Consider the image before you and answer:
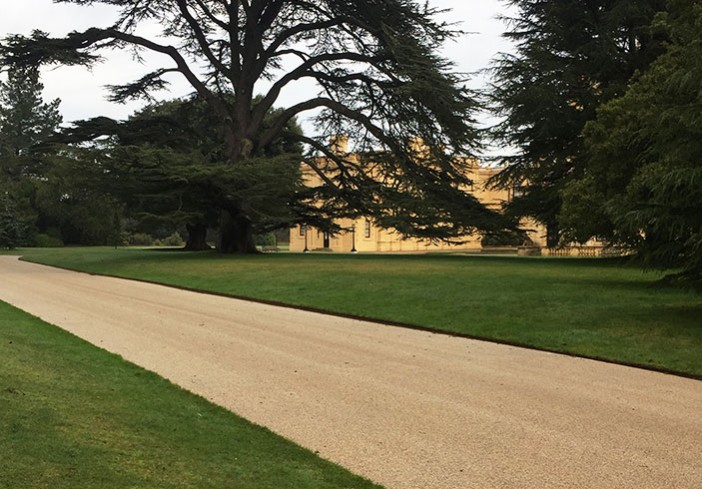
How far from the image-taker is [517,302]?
12.4m

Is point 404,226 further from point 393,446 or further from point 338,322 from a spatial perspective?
point 393,446

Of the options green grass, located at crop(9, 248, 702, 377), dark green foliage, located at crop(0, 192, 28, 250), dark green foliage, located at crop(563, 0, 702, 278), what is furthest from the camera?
dark green foliage, located at crop(0, 192, 28, 250)

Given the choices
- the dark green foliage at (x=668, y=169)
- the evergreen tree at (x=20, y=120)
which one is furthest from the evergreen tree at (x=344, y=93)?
the evergreen tree at (x=20, y=120)

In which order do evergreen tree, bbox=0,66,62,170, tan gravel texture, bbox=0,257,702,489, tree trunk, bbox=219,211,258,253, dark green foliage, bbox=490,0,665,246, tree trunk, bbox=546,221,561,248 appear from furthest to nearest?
1. evergreen tree, bbox=0,66,62,170
2. tree trunk, bbox=219,211,258,253
3. tree trunk, bbox=546,221,561,248
4. dark green foliage, bbox=490,0,665,246
5. tan gravel texture, bbox=0,257,702,489

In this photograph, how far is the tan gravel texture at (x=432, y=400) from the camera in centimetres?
443

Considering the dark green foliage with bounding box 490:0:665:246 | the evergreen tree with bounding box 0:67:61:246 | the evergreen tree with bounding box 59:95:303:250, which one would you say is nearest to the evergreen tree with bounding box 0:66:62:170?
the evergreen tree with bounding box 0:67:61:246

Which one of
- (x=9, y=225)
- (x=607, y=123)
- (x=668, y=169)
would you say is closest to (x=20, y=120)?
(x=9, y=225)

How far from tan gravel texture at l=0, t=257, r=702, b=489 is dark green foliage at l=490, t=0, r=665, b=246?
665 inches

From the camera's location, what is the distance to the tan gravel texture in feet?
14.5

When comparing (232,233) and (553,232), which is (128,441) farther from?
(232,233)

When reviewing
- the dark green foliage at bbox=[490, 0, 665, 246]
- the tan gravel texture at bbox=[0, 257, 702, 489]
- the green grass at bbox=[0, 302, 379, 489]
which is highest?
Result: the dark green foliage at bbox=[490, 0, 665, 246]

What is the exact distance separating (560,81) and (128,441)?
24326 millimetres

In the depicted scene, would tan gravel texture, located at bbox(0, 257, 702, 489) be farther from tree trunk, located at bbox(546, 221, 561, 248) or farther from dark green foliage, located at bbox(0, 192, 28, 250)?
dark green foliage, located at bbox(0, 192, 28, 250)

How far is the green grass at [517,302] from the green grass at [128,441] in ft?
18.2
